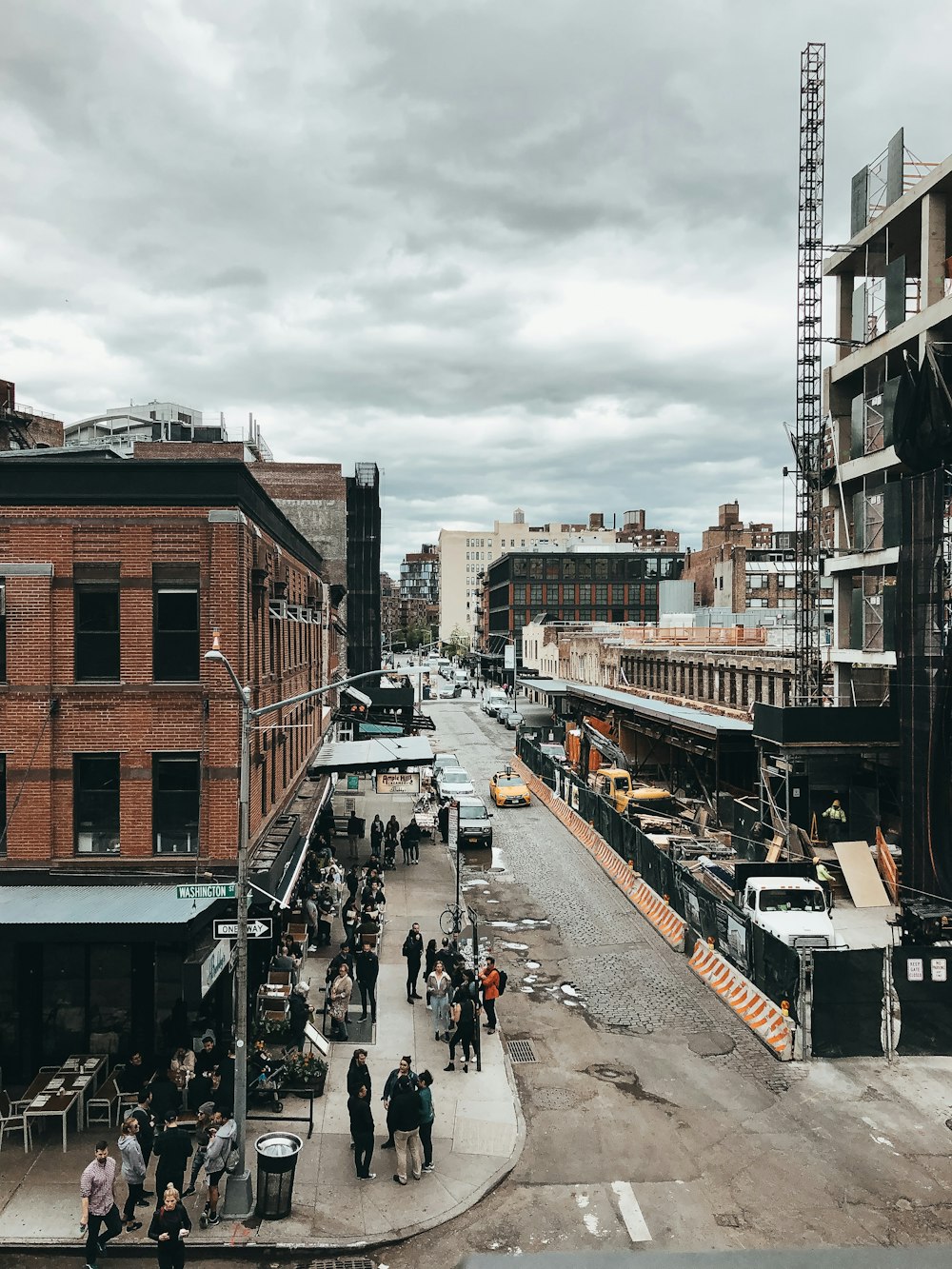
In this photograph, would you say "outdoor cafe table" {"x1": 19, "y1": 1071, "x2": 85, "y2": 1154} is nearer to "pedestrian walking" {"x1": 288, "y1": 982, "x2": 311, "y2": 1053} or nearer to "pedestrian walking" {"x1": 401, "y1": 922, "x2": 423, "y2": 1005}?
"pedestrian walking" {"x1": 288, "y1": 982, "x2": 311, "y2": 1053}

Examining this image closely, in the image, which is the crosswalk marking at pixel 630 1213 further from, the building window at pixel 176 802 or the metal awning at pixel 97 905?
the building window at pixel 176 802

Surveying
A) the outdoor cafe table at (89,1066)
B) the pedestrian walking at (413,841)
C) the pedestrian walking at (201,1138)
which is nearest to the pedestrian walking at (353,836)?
the pedestrian walking at (413,841)

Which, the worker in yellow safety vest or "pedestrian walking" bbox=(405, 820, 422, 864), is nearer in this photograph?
"pedestrian walking" bbox=(405, 820, 422, 864)

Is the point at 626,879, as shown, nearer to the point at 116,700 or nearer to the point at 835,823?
the point at 835,823

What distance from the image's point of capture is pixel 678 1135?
15172mm

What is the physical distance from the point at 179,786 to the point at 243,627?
10.1 feet

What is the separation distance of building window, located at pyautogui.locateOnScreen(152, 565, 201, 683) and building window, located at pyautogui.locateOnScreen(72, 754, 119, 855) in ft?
6.03

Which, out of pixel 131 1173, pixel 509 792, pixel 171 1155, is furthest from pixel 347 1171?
pixel 509 792

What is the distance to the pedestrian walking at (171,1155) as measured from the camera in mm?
12594

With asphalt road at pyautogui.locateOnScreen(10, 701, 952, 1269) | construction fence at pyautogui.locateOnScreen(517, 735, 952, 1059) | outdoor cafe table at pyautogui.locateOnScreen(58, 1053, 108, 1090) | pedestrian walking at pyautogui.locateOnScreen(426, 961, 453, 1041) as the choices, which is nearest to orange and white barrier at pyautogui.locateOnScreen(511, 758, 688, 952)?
asphalt road at pyautogui.locateOnScreen(10, 701, 952, 1269)

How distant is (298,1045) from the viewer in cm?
1756

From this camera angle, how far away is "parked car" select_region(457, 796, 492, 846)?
36.2 m

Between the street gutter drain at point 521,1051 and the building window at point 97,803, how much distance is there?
27.0 feet

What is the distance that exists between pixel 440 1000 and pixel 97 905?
6.79 meters
